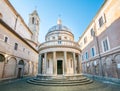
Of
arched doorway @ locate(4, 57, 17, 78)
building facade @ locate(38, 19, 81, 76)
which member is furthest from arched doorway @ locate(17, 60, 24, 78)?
building facade @ locate(38, 19, 81, 76)

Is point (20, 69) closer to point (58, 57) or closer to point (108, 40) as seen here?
point (58, 57)

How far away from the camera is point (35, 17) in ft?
108

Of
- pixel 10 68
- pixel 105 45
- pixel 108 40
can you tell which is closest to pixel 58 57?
pixel 10 68

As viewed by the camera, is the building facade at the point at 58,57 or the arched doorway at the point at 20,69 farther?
the arched doorway at the point at 20,69

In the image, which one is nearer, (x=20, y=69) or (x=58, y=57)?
(x=58, y=57)

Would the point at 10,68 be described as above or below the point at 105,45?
below

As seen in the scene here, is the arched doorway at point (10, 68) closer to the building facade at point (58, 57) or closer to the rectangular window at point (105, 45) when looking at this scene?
the building facade at point (58, 57)

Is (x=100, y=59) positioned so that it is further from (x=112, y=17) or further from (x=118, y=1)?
(x=118, y=1)

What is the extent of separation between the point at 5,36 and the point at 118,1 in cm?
1654

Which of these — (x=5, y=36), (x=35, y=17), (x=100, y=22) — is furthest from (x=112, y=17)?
(x=35, y=17)

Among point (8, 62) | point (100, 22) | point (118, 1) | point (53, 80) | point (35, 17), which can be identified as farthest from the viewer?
point (35, 17)

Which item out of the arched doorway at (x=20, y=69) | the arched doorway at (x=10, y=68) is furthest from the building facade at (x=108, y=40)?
the arched doorway at (x=10, y=68)

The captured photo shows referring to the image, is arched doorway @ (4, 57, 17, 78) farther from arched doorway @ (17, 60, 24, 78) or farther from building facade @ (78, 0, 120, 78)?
building facade @ (78, 0, 120, 78)

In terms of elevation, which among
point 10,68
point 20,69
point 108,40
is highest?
point 108,40
